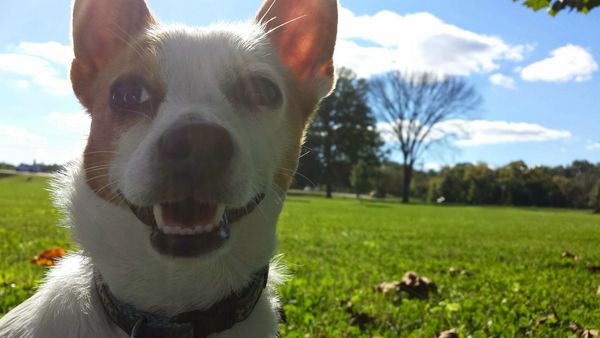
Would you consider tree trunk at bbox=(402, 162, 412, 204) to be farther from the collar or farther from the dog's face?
the collar

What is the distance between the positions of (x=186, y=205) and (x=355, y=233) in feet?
38.6

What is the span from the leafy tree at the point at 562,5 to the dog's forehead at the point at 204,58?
2958 millimetres

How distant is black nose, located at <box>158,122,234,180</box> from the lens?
2215 mm

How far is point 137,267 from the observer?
2561mm

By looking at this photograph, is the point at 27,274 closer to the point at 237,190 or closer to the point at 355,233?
the point at 237,190

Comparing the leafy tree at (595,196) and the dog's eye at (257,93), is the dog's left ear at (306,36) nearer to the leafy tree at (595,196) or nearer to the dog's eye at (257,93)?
the dog's eye at (257,93)

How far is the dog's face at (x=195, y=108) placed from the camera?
2.33 meters

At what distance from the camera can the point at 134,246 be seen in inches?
101

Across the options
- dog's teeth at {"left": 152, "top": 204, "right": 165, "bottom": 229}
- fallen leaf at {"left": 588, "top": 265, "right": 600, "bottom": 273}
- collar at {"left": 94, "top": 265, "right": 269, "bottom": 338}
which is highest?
dog's teeth at {"left": 152, "top": 204, "right": 165, "bottom": 229}

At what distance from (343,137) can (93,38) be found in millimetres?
63044

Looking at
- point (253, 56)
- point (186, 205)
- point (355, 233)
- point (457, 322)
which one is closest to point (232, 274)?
point (186, 205)

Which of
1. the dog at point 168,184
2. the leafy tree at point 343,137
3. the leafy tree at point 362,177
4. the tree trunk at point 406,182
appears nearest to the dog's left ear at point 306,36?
the dog at point 168,184

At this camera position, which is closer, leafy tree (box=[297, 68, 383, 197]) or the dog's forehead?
the dog's forehead

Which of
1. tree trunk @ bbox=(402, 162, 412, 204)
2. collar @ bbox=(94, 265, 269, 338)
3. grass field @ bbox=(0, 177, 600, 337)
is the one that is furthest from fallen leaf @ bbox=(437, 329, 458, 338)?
tree trunk @ bbox=(402, 162, 412, 204)
